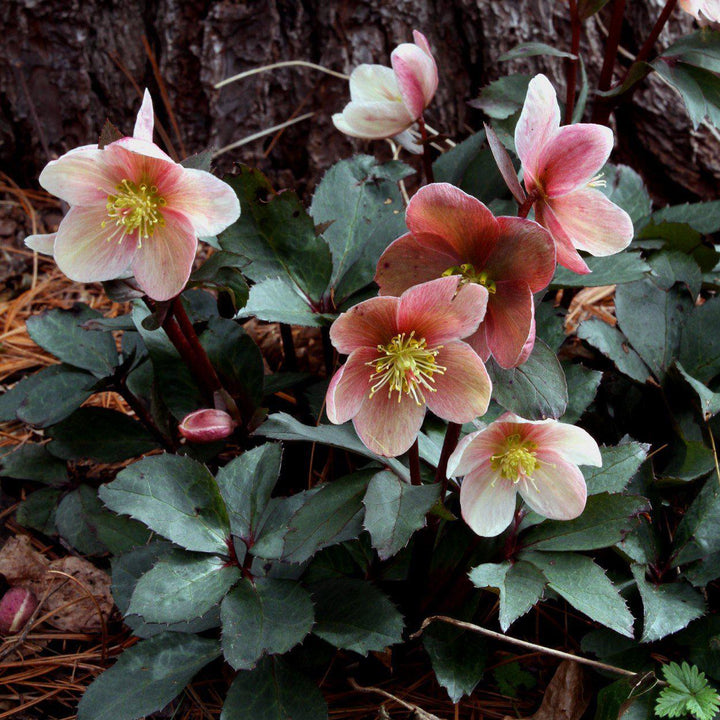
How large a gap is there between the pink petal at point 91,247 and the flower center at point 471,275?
0.42 meters

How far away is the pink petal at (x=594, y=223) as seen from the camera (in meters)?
0.82

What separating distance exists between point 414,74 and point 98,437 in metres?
0.82

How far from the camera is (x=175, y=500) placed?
997mm

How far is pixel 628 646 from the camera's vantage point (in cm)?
106

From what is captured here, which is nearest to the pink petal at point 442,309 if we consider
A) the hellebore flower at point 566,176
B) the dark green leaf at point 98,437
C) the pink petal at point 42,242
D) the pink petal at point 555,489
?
the hellebore flower at point 566,176

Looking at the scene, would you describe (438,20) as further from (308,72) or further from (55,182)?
(55,182)

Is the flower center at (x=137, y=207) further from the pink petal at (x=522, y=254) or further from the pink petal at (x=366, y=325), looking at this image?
the pink petal at (x=522, y=254)

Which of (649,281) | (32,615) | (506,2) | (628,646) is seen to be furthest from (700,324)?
(32,615)

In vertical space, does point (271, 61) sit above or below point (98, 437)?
above

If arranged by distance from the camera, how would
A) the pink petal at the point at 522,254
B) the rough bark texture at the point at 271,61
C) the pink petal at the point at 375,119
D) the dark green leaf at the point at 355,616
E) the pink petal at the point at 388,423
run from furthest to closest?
the rough bark texture at the point at 271,61 < the pink petal at the point at 375,119 < the dark green leaf at the point at 355,616 < the pink petal at the point at 388,423 < the pink petal at the point at 522,254

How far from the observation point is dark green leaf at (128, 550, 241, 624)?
2.96 ft

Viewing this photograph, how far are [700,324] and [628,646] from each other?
55cm

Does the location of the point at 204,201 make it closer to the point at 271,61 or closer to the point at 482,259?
the point at 482,259

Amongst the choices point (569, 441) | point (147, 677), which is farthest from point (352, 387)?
point (147, 677)
